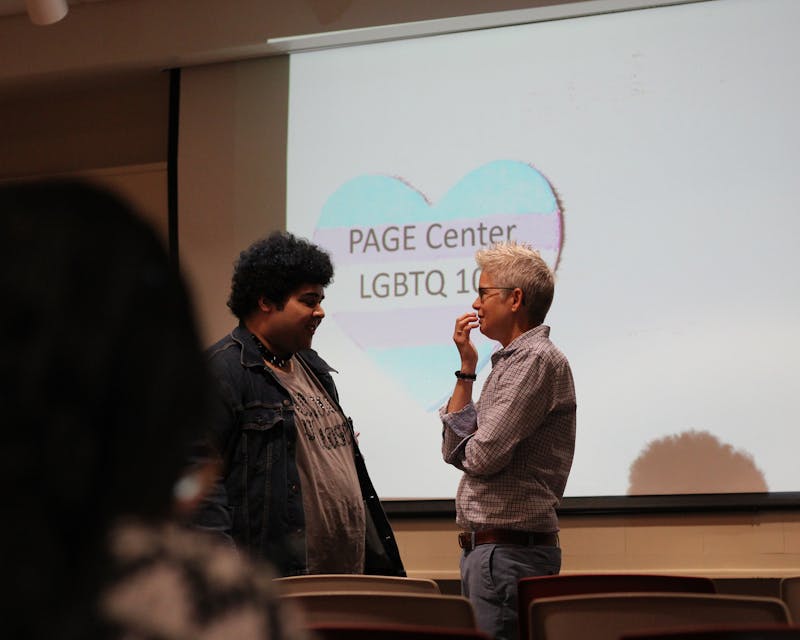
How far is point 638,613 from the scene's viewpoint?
1.96 m

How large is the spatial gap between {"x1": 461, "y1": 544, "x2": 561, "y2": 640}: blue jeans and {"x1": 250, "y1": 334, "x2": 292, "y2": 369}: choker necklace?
2.48ft

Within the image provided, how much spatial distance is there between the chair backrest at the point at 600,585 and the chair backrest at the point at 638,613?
380 millimetres

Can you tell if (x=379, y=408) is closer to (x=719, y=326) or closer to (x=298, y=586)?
(x=719, y=326)

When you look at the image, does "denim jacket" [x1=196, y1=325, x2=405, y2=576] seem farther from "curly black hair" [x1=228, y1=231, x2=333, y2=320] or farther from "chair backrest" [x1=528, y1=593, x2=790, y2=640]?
"chair backrest" [x1=528, y1=593, x2=790, y2=640]

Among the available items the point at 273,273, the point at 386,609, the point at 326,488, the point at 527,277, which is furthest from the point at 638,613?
the point at 273,273

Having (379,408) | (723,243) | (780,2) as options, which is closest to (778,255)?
(723,243)

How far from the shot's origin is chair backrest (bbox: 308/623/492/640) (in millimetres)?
1519

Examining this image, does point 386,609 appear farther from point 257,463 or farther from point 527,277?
point 527,277

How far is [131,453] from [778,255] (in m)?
3.92

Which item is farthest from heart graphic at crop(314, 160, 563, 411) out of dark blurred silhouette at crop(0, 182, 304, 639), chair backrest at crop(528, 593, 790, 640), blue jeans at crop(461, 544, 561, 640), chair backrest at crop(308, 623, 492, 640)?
dark blurred silhouette at crop(0, 182, 304, 639)

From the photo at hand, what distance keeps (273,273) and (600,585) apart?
4.08 ft

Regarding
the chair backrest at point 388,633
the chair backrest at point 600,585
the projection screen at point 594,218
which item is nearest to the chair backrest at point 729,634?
the chair backrest at point 388,633

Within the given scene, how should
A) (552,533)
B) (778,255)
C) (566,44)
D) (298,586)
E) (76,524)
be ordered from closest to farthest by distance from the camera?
(76,524), (298,586), (552,533), (778,255), (566,44)

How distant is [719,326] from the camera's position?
4359 mm
